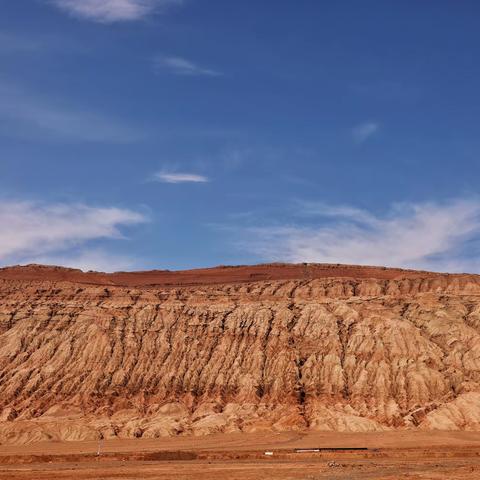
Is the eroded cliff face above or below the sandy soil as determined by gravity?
above

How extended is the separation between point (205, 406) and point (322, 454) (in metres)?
26.9

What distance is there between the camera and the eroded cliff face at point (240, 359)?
297ft

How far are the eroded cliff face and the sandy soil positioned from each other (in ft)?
16.9

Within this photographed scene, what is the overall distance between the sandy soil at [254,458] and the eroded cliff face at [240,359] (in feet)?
16.9

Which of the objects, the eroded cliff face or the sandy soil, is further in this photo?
the eroded cliff face

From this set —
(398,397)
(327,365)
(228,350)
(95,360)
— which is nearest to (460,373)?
(398,397)

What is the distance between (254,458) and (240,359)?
34.1 meters

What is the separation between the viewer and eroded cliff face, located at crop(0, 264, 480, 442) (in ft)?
297

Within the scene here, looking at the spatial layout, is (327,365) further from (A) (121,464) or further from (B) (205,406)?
(A) (121,464)

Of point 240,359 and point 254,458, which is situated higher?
point 240,359

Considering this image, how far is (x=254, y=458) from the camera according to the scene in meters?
69.6

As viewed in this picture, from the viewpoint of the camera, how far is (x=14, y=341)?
110 metres

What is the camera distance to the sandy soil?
187ft

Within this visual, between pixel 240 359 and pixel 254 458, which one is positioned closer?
pixel 254 458
